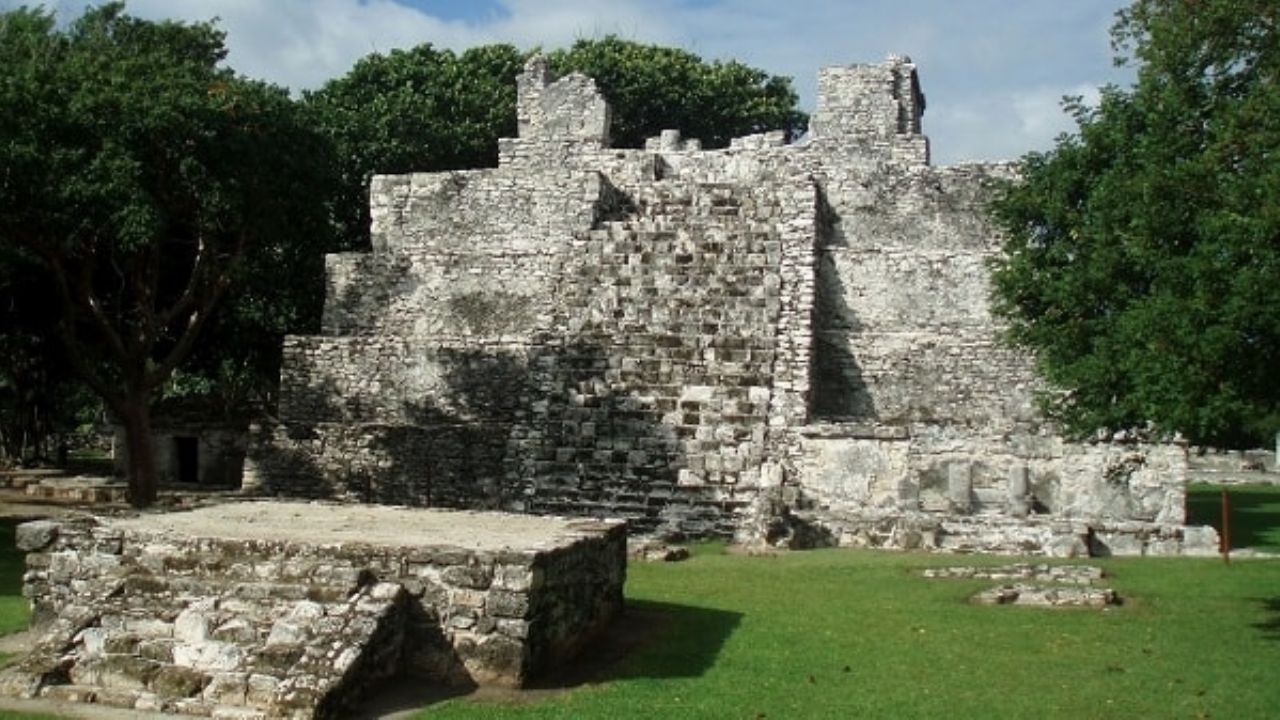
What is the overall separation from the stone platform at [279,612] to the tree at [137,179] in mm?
9302

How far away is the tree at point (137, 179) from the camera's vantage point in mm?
17969

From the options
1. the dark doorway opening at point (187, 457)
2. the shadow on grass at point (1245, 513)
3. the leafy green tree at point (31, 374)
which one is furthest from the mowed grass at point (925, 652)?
the dark doorway opening at point (187, 457)

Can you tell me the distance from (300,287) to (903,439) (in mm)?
15608

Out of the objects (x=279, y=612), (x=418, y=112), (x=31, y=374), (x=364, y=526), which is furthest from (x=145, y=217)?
(x=418, y=112)

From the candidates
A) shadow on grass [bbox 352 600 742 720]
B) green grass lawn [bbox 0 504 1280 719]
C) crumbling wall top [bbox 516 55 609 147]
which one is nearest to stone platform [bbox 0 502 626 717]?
shadow on grass [bbox 352 600 742 720]

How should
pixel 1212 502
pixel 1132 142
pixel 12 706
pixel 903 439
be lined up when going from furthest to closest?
pixel 1212 502 → pixel 903 439 → pixel 1132 142 → pixel 12 706

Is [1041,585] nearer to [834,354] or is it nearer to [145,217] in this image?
[834,354]

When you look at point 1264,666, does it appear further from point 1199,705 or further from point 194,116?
point 194,116

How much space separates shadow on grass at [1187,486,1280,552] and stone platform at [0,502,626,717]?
1204 cm

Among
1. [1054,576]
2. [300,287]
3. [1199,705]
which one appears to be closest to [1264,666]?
[1199,705]

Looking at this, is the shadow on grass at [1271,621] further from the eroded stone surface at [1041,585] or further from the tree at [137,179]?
the tree at [137,179]

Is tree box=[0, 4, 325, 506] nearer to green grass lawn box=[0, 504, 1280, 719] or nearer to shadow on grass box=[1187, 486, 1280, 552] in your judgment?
green grass lawn box=[0, 504, 1280, 719]

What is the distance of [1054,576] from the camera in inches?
551

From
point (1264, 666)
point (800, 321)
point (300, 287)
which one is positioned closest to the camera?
point (1264, 666)
